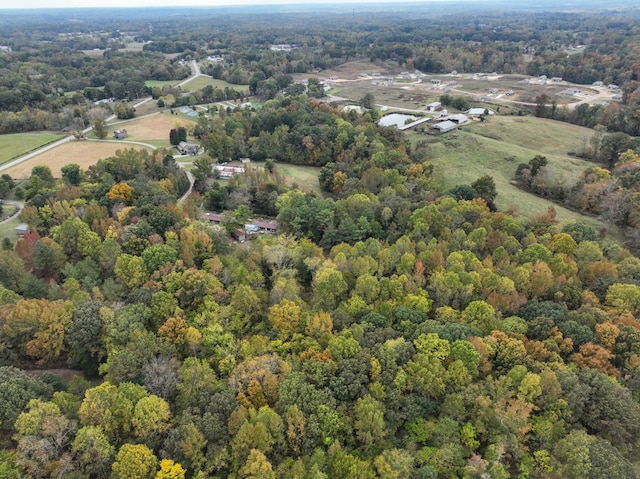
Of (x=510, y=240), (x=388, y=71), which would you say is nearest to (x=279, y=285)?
(x=510, y=240)

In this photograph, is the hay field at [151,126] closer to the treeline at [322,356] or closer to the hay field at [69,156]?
the hay field at [69,156]

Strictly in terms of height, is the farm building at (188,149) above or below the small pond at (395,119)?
below

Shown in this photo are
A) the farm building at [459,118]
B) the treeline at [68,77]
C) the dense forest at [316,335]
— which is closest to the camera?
the dense forest at [316,335]

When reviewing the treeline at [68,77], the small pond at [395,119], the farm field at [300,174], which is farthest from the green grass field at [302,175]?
the treeline at [68,77]

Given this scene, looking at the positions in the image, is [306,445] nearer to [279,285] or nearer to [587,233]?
[279,285]

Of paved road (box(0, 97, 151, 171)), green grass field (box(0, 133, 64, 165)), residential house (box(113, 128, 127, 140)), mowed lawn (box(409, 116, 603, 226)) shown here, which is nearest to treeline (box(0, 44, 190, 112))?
green grass field (box(0, 133, 64, 165))

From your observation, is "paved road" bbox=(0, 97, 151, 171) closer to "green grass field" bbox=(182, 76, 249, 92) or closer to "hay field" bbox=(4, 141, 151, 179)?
"hay field" bbox=(4, 141, 151, 179)

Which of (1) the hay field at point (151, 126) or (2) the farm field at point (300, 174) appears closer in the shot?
(2) the farm field at point (300, 174)
